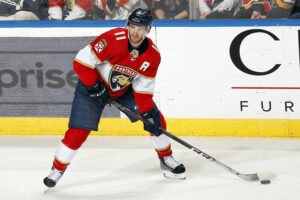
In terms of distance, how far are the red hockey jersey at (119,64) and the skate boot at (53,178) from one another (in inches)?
21.7

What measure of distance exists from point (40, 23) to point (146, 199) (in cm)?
198

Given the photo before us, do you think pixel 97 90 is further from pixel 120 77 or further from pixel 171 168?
pixel 171 168

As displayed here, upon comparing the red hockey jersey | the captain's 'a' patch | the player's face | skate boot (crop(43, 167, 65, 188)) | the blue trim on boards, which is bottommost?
skate boot (crop(43, 167, 65, 188))

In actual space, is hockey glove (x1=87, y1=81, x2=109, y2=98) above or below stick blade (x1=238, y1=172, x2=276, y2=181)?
above

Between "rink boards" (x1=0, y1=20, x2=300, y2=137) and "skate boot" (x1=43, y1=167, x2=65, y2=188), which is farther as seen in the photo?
"rink boards" (x1=0, y1=20, x2=300, y2=137)

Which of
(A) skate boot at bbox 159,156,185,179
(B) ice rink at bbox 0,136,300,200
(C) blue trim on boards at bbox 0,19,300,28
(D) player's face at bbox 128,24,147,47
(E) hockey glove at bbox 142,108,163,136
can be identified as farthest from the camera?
(C) blue trim on boards at bbox 0,19,300,28

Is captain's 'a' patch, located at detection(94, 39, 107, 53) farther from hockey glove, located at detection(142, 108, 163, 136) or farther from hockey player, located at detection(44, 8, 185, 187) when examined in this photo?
hockey glove, located at detection(142, 108, 163, 136)

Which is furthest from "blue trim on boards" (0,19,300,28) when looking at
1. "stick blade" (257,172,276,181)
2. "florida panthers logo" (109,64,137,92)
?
"stick blade" (257,172,276,181)

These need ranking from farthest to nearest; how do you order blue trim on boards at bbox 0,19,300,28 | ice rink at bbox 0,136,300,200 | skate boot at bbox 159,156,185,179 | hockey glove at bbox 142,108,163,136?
blue trim on boards at bbox 0,19,300,28
skate boot at bbox 159,156,185,179
hockey glove at bbox 142,108,163,136
ice rink at bbox 0,136,300,200

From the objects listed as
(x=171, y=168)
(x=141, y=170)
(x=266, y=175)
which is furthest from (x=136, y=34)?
Result: (x=266, y=175)

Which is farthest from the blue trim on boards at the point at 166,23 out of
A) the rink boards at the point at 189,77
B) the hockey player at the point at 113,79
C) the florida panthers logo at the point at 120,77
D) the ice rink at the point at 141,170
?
the florida panthers logo at the point at 120,77

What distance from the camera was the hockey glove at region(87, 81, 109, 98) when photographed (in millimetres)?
3914

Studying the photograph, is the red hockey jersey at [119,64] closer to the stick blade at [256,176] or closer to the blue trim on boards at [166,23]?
the stick blade at [256,176]

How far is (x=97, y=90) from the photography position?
12.9ft
